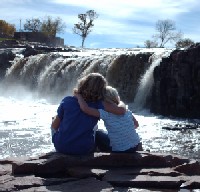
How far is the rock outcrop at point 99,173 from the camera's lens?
5.31m

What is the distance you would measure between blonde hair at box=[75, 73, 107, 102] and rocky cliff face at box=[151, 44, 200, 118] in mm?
14173

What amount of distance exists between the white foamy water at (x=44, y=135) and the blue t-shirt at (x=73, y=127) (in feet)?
15.3

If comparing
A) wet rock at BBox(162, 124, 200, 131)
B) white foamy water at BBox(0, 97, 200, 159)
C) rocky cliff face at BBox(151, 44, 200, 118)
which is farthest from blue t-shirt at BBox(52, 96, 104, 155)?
rocky cliff face at BBox(151, 44, 200, 118)

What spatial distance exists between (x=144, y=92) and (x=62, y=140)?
15677mm

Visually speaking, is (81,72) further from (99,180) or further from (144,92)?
(99,180)

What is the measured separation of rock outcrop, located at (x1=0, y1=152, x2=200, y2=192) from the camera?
5308 mm

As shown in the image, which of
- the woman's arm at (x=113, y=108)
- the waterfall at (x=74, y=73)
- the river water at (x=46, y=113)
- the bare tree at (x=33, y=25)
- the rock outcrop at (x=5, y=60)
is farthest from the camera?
the bare tree at (x=33, y=25)

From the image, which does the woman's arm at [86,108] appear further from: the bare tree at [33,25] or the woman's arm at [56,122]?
the bare tree at [33,25]

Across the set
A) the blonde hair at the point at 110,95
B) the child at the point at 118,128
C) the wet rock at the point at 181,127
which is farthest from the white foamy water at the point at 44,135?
the blonde hair at the point at 110,95

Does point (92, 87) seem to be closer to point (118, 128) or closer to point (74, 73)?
point (118, 128)

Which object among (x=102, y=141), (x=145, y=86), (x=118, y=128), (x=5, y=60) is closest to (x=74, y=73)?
(x=145, y=86)

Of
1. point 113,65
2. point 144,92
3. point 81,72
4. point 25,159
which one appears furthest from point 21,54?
point 25,159

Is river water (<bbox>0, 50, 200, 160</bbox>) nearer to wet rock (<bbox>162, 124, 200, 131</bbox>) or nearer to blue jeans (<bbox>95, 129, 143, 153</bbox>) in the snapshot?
wet rock (<bbox>162, 124, 200, 131</bbox>)

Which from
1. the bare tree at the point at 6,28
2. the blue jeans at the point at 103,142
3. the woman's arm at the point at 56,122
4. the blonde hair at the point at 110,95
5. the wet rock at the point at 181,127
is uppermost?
the bare tree at the point at 6,28
